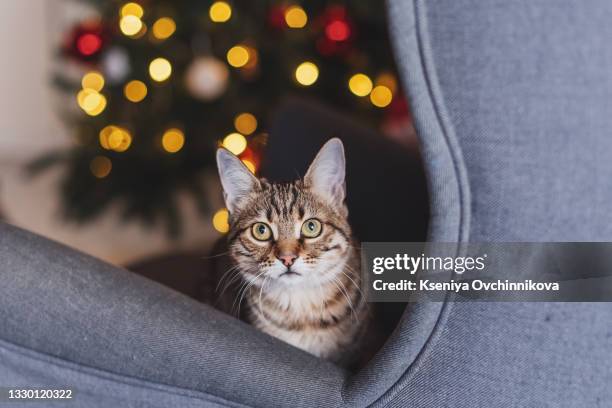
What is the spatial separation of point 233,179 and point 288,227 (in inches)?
3.8

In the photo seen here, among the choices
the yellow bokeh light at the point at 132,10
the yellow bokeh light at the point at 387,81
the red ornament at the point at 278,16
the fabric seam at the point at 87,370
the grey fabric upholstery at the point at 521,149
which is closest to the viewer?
the grey fabric upholstery at the point at 521,149

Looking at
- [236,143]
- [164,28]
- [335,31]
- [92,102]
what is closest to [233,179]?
[236,143]

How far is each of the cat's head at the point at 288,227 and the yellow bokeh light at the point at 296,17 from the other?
4.74 feet

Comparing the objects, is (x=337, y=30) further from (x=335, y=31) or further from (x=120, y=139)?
(x=120, y=139)

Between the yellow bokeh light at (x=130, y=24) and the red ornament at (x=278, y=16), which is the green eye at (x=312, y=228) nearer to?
the red ornament at (x=278, y=16)

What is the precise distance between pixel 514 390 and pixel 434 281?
14 cm

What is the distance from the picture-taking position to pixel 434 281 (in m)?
0.62

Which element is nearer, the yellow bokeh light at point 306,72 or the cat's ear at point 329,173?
the cat's ear at point 329,173

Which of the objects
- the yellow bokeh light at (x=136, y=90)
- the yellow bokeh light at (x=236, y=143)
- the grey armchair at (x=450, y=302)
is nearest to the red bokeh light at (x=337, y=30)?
the yellow bokeh light at (x=236, y=143)

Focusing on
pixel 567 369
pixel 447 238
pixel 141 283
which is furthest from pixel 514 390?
pixel 141 283

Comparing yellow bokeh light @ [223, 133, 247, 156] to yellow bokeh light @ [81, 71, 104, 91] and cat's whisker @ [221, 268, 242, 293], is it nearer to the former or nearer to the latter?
yellow bokeh light @ [81, 71, 104, 91]

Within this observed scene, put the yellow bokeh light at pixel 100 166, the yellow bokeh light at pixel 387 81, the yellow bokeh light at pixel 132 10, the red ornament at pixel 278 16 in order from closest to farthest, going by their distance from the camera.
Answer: the red ornament at pixel 278 16 < the yellow bokeh light at pixel 132 10 < the yellow bokeh light at pixel 387 81 < the yellow bokeh light at pixel 100 166

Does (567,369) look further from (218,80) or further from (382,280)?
(218,80)

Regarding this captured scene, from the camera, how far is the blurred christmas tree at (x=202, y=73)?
214 cm
